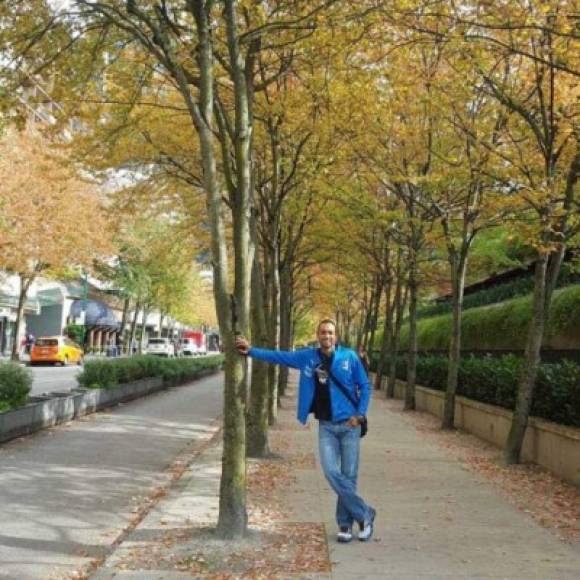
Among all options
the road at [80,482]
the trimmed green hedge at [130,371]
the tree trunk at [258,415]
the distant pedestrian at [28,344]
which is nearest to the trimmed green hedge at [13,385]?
the road at [80,482]

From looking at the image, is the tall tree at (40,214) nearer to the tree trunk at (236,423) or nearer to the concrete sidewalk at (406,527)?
the concrete sidewalk at (406,527)

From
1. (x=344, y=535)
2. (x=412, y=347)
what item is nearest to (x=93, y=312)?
(x=412, y=347)

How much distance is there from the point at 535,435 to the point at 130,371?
13.1 metres

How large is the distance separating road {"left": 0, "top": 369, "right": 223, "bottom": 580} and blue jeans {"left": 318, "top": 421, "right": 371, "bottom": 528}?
1956 mm

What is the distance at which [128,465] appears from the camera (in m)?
11.1

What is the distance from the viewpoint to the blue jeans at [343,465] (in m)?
6.24

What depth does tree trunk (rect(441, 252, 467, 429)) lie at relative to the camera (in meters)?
15.8

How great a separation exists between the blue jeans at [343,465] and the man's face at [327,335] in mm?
628

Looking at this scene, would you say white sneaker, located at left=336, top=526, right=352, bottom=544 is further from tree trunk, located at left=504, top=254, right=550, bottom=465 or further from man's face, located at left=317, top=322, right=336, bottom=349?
tree trunk, located at left=504, top=254, right=550, bottom=465

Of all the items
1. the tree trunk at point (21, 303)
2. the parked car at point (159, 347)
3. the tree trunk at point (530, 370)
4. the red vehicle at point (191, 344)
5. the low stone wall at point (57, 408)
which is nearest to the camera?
the tree trunk at point (530, 370)

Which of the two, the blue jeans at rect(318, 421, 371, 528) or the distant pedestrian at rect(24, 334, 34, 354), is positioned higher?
the distant pedestrian at rect(24, 334, 34, 354)

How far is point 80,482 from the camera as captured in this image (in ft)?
31.1


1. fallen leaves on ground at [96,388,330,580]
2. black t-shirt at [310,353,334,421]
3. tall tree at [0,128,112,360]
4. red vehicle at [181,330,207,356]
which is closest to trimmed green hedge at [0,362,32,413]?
fallen leaves on ground at [96,388,330,580]

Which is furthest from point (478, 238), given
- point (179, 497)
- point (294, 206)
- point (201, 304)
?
point (201, 304)
